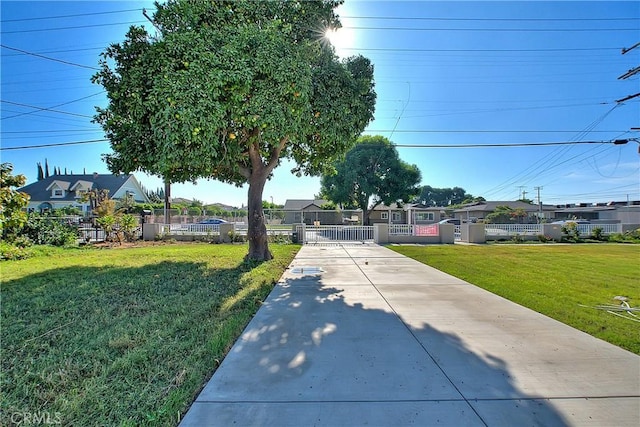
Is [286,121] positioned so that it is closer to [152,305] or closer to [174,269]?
[152,305]

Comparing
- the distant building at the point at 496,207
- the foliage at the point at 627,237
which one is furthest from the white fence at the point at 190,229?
the distant building at the point at 496,207

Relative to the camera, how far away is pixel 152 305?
465cm

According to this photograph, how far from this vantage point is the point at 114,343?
3.18 meters

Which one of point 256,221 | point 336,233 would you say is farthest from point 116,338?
point 336,233

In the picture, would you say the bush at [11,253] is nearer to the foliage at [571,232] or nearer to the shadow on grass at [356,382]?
the shadow on grass at [356,382]

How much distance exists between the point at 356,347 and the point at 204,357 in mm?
1629

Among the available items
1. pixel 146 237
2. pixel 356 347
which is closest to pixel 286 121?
pixel 356 347

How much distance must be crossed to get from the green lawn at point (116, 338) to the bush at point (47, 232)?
6580 millimetres

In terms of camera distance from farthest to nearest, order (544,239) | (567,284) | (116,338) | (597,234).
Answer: (597,234)
(544,239)
(567,284)
(116,338)

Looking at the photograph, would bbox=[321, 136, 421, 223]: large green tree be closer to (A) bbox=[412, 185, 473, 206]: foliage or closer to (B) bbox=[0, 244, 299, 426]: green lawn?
(B) bbox=[0, 244, 299, 426]: green lawn

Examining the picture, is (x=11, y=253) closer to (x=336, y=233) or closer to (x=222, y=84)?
(x=222, y=84)

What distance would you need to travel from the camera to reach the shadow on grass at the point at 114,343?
215 centimetres

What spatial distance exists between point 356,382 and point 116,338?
283 centimetres

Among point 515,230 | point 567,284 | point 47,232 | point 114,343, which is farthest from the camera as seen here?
point 515,230
